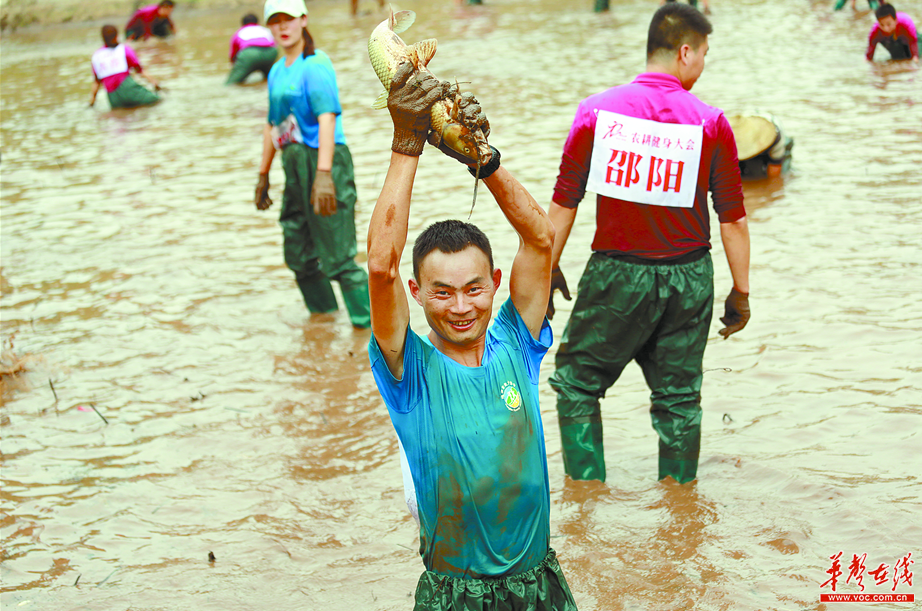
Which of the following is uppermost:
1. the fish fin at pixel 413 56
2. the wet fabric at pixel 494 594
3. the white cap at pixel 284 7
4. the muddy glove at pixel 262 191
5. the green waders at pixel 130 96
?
the fish fin at pixel 413 56

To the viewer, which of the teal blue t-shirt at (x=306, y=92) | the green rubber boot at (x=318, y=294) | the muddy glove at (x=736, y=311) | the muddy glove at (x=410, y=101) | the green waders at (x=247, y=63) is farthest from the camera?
the green waders at (x=247, y=63)

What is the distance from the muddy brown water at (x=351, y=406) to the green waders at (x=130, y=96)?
321 centimetres

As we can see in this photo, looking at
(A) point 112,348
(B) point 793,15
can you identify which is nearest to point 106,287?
(A) point 112,348

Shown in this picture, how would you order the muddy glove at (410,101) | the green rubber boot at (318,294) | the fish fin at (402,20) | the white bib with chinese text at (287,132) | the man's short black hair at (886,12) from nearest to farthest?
the muddy glove at (410,101), the fish fin at (402,20), the white bib with chinese text at (287,132), the green rubber boot at (318,294), the man's short black hair at (886,12)

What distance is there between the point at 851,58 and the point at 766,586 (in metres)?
10.6

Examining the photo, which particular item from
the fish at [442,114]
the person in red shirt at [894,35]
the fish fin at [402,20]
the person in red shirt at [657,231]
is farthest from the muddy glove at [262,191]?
the person in red shirt at [894,35]

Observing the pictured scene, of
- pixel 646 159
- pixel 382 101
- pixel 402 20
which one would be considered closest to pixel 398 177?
pixel 382 101

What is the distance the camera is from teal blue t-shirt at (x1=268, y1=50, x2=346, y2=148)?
16.7 feet

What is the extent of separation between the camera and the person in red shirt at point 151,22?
20.3 meters

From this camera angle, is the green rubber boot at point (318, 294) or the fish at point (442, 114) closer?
the fish at point (442, 114)

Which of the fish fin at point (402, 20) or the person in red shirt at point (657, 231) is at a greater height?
the fish fin at point (402, 20)

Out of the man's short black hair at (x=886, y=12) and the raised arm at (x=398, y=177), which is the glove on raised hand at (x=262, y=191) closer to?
the raised arm at (x=398, y=177)

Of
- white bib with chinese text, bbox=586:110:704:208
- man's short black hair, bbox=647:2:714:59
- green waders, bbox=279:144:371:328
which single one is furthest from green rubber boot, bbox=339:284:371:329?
man's short black hair, bbox=647:2:714:59

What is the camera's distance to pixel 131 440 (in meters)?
4.54
